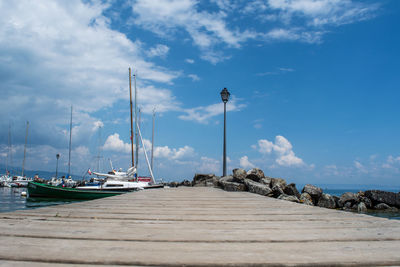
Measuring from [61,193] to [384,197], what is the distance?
19825 mm

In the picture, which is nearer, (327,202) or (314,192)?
(327,202)

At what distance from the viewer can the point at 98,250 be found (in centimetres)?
154

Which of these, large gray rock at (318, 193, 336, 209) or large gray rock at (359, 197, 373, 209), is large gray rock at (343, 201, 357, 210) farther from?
large gray rock at (318, 193, 336, 209)

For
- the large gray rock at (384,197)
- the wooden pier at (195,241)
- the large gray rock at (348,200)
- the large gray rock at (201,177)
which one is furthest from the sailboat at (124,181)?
the wooden pier at (195,241)

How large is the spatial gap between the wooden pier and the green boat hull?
48.7ft

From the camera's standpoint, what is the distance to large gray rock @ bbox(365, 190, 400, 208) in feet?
43.1

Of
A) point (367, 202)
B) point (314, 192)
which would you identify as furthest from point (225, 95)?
point (367, 202)

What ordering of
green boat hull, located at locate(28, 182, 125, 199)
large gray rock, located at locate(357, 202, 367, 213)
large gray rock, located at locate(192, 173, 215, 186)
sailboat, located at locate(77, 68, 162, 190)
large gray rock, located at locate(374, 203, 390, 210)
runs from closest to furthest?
large gray rock, located at locate(357, 202, 367, 213)
large gray rock, located at locate(374, 203, 390, 210)
large gray rock, located at locate(192, 173, 215, 186)
green boat hull, located at locate(28, 182, 125, 199)
sailboat, located at locate(77, 68, 162, 190)

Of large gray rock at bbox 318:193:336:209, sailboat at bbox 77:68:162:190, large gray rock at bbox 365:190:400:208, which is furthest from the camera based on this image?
sailboat at bbox 77:68:162:190

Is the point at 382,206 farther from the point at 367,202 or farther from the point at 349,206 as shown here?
the point at 349,206

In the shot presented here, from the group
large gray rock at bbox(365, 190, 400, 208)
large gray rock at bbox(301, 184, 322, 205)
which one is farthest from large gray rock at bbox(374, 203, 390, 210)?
large gray rock at bbox(301, 184, 322, 205)

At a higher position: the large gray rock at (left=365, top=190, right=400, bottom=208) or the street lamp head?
the street lamp head

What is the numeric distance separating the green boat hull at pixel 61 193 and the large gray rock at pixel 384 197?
13701mm

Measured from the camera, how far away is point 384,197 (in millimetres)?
13375
